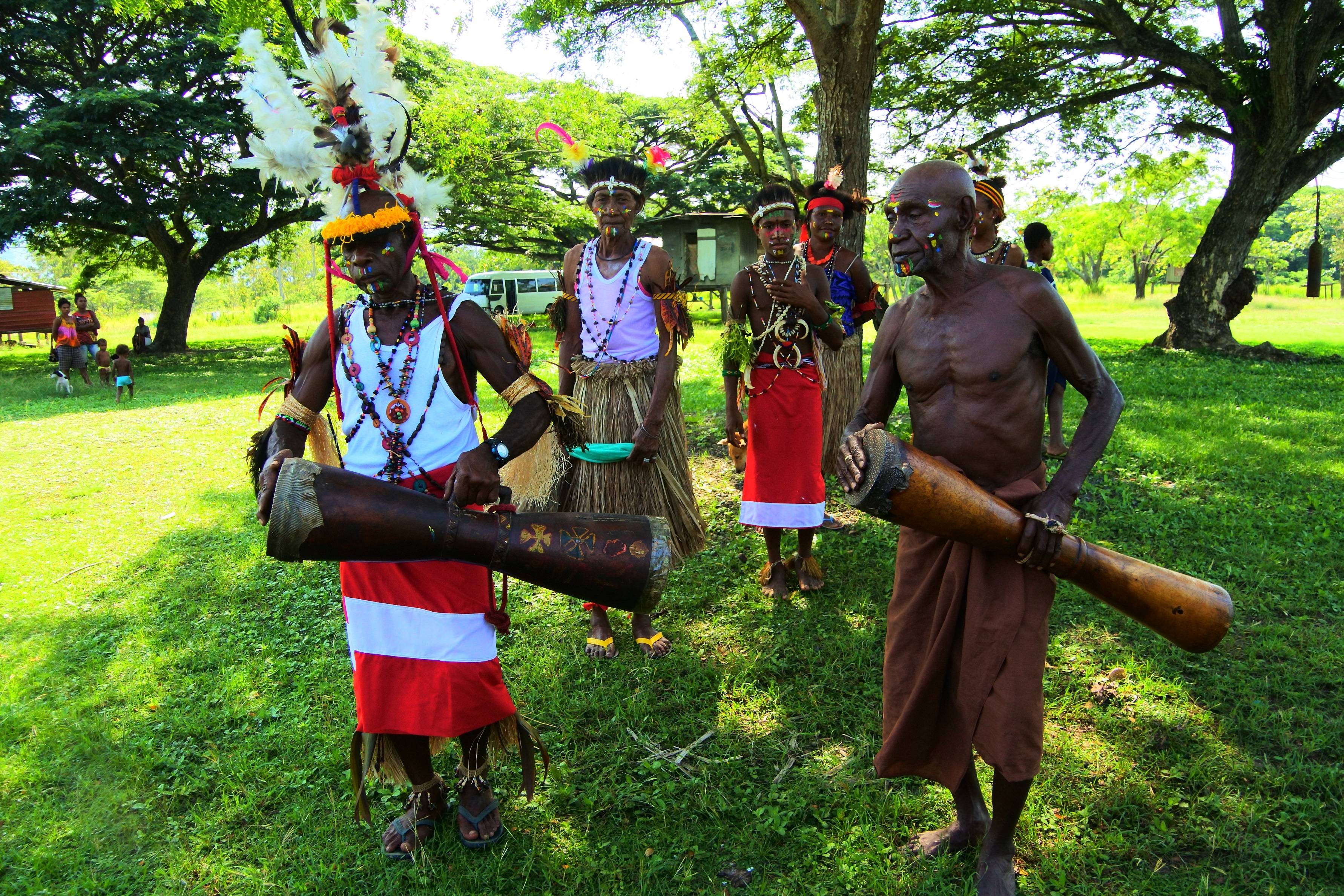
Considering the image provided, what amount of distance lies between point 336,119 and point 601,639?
8.83 feet

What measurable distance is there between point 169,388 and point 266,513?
14.8m

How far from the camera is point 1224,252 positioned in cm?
1370

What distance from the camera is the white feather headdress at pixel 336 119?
2.59m

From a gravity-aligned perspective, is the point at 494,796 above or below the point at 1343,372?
below

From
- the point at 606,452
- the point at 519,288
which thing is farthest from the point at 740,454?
the point at 519,288

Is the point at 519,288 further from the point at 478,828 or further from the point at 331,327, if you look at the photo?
the point at 478,828

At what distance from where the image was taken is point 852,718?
137 inches

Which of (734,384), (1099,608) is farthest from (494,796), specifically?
(1099,608)

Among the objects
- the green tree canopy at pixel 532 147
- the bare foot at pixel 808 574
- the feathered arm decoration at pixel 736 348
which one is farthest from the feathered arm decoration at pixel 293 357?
the green tree canopy at pixel 532 147

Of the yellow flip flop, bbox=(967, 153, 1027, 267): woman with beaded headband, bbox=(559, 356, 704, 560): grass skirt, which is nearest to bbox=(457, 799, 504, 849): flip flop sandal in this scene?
the yellow flip flop

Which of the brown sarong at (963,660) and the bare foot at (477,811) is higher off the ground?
the brown sarong at (963,660)

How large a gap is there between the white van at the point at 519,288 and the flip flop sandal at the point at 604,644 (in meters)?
25.4

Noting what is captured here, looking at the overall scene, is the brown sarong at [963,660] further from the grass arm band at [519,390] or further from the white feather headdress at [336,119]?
the white feather headdress at [336,119]

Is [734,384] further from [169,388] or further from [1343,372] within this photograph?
[169,388]
